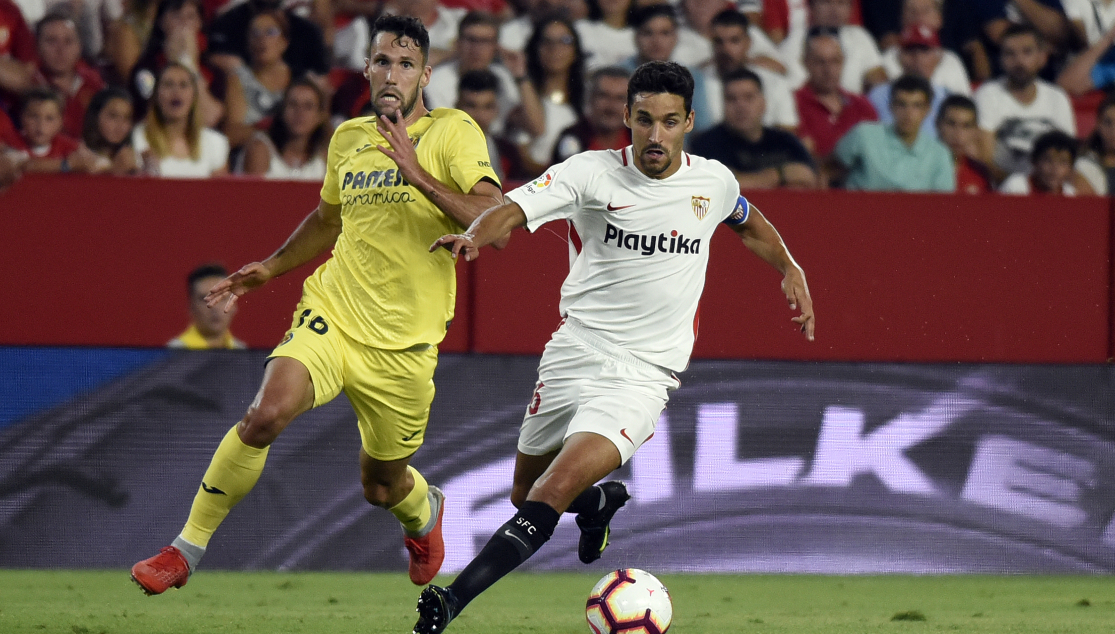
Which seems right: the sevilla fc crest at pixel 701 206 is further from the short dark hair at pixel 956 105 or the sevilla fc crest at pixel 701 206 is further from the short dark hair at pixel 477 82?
the short dark hair at pixel 956 105

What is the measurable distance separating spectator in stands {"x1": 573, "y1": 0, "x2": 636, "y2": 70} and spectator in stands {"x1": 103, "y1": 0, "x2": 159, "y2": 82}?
299cm

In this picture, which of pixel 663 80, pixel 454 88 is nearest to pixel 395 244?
pixel 663 80

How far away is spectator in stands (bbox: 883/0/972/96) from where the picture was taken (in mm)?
9891

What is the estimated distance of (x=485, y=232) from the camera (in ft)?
15.1

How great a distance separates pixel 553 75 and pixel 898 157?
2.48 meters

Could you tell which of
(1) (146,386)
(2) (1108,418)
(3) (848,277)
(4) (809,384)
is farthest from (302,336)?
(2) (1108,418)

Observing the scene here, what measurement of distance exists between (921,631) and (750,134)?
4202 millimetres

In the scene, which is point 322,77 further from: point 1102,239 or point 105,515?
point 1102,239

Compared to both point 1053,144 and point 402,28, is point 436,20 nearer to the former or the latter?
point 402,28

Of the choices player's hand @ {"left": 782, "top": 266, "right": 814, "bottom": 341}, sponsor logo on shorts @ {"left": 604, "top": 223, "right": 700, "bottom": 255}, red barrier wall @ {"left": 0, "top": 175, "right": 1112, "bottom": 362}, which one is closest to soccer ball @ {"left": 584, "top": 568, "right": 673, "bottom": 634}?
player's hand @ {"left": 782, "top": 266, "right": 814, "bottom": 341}

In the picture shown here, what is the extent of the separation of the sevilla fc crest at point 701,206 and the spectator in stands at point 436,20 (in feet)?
14.6

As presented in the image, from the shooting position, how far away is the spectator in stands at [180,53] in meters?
8.89

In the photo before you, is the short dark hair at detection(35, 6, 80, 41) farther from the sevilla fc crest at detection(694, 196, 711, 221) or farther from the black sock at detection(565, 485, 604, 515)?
the sevilla fc crest at detection(694, 196, 711, 221)

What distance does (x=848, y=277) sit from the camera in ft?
27.5
